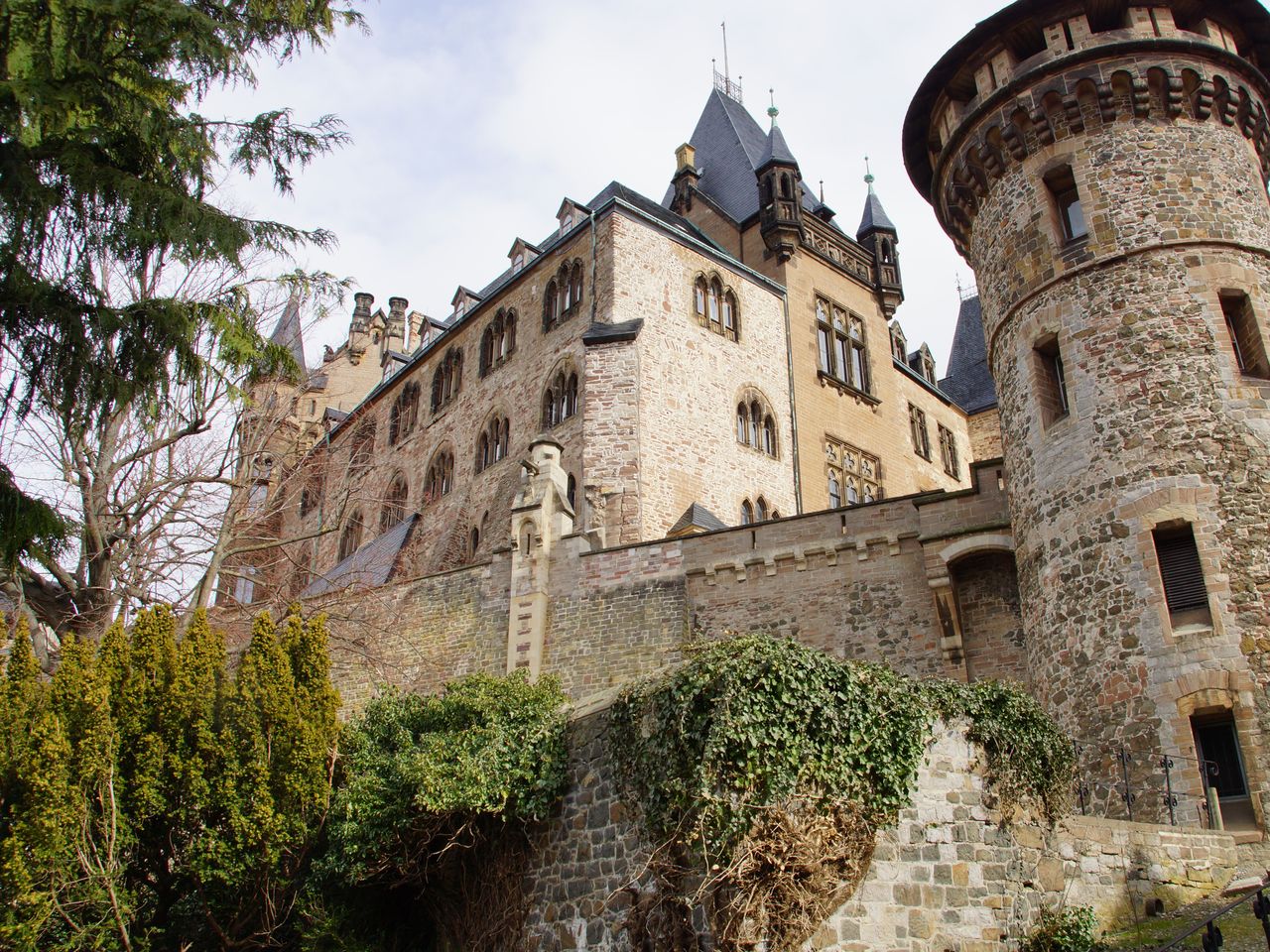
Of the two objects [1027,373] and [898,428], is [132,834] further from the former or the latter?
[898,428]

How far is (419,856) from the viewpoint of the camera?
11.5 m

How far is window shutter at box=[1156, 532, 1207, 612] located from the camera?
41.7ft

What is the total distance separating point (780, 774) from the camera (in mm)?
8664

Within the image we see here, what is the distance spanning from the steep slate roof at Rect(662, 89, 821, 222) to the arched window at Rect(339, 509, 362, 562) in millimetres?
13521

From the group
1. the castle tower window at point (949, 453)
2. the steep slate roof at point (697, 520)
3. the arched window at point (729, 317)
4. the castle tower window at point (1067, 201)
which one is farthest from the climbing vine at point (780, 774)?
the castle tower window at point (949, 453)

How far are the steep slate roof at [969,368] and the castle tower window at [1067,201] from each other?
76.7 feet

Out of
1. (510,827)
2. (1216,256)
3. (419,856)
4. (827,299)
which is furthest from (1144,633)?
(827,299)

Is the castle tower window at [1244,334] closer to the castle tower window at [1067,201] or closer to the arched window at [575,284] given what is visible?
the castle tower window at [1067,201]

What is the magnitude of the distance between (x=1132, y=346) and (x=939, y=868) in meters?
7.68

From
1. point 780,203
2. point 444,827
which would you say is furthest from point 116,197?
point 780,203

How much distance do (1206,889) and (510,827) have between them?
638 cm

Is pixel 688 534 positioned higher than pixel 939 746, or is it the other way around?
pixel 688 534

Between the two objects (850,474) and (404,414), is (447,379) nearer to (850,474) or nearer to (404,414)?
(404,414)

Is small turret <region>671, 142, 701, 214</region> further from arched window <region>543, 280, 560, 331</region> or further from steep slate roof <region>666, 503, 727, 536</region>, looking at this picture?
steep slate roof <region>666, 503, 727, 536</region>
